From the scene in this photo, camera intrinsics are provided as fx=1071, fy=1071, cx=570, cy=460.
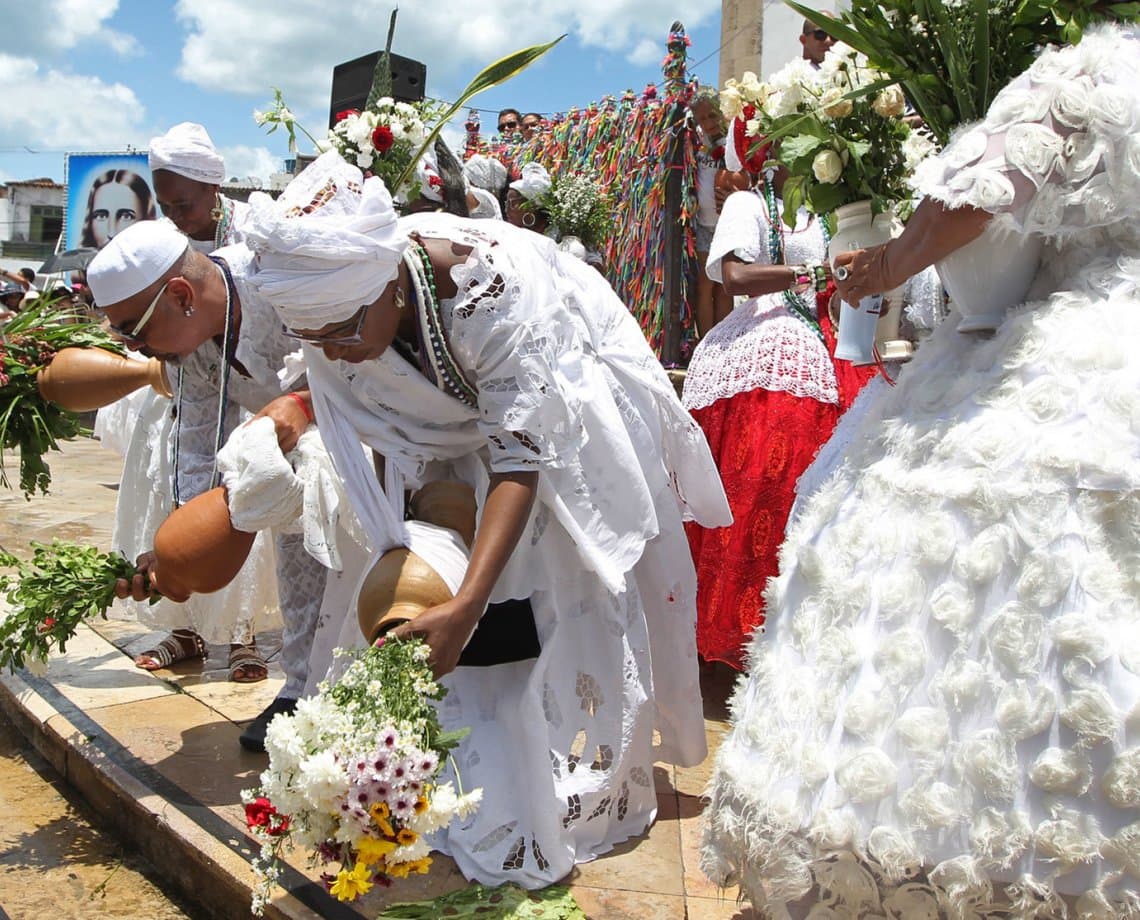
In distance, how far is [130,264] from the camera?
10.1ft

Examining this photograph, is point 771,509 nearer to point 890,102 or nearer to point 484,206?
point 890,102

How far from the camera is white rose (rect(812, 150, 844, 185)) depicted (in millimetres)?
2617

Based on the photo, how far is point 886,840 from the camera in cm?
176

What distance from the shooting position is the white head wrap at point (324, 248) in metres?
2.32

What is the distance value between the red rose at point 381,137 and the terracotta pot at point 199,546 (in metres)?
1.34

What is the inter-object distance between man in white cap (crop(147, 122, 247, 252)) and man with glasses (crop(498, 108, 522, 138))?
22.0 feet

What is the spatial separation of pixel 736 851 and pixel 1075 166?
55.9 inches

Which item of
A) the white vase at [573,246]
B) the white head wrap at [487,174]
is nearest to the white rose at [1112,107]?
the white vase at [573,246]

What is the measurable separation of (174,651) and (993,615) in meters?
3.70

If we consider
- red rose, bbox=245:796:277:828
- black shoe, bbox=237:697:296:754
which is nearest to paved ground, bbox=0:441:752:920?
black shoe, bbox=237:697:296:754

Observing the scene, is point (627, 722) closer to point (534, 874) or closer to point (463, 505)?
point (534, 874)

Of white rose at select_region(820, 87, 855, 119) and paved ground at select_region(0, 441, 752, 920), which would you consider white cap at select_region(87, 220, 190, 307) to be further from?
white rose at select_region(820, 87, 855, 119)

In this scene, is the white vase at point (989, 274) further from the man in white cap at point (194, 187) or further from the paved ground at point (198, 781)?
the man in white cap at point (194, 187)

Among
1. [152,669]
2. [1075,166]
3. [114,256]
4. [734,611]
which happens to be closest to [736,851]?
[1075,166]
